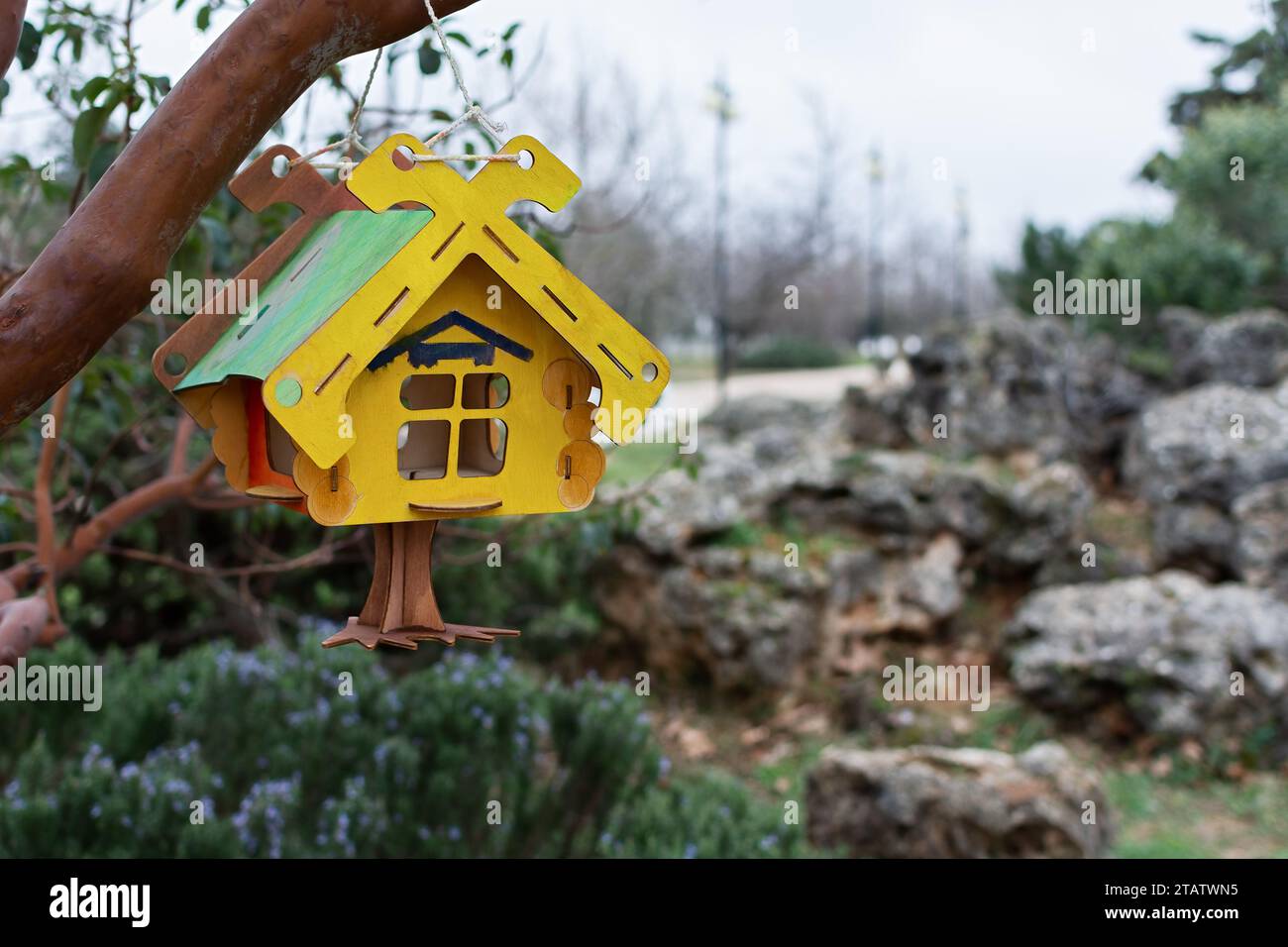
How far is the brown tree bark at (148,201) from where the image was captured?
160cm

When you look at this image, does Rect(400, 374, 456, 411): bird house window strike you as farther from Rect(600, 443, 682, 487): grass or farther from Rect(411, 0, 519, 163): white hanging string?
Rect(600, 443, 682, 487): grass

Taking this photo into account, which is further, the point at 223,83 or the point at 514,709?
the point at 514,709

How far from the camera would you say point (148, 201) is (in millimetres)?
1617

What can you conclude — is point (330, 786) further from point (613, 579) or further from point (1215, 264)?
point (1215, 264)

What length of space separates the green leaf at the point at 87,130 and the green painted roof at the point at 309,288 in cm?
90

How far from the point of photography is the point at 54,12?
122 inches

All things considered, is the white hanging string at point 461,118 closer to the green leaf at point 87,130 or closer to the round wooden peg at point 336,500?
the round wooden peg at point 336,500

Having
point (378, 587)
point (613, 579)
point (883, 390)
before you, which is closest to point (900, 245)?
point (883, 390)

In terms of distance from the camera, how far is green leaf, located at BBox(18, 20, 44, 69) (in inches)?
109

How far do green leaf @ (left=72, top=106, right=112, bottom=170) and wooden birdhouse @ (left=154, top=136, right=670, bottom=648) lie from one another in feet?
2.79

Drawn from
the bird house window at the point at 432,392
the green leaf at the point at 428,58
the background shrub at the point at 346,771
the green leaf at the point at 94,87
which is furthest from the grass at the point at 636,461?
the bird house window at the point at 432,392

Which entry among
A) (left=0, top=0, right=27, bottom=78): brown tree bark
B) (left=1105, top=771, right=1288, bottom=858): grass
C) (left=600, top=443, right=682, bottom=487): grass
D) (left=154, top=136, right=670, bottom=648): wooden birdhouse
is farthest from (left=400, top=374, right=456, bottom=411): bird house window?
(left=600, top=443, right=682, bottom=487): grass

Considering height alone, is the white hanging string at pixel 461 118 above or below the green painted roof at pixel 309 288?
above
